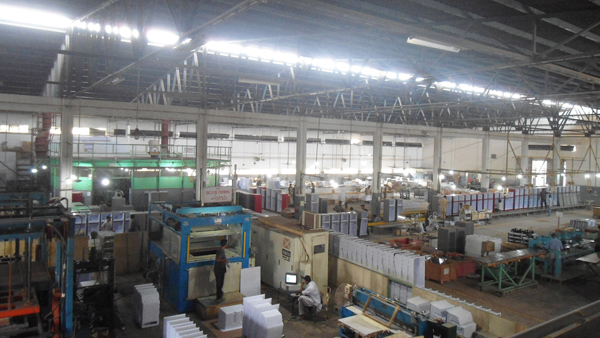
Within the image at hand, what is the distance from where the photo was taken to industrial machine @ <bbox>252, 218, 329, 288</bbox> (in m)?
9.92

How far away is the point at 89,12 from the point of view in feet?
32.1

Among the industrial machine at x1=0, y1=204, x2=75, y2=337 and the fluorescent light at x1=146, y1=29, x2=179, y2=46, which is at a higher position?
the fluorescent light at x1=146, y1=29, x2=179, y2=46

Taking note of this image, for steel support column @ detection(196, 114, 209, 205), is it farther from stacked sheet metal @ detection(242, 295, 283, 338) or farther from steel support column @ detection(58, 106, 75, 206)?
stacked sheet metal @ detection(242, 295, 283, 338)

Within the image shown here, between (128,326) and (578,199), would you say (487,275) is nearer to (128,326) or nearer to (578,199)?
(128,326)

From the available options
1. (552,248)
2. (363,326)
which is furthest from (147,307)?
(552,248)

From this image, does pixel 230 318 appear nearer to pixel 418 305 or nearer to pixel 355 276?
pixel 355 276

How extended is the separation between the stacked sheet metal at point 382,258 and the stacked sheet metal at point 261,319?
134 inches

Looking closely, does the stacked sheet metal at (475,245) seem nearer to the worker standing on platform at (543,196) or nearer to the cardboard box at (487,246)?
the cardboard box at (487,246)

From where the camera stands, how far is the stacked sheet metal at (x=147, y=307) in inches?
318

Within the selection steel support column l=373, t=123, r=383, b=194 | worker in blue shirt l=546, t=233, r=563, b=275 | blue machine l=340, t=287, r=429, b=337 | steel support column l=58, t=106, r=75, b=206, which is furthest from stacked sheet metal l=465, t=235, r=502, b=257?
steel support column l=58, t=106, r=75, b=206

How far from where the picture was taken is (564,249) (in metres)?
12.8

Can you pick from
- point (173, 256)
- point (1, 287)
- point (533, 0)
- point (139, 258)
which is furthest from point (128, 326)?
point (533, 0)

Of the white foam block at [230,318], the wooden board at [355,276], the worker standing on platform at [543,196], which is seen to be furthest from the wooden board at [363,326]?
the worker standing on platform at [543,196]

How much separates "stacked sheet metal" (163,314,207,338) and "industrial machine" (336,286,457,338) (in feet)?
8.71
